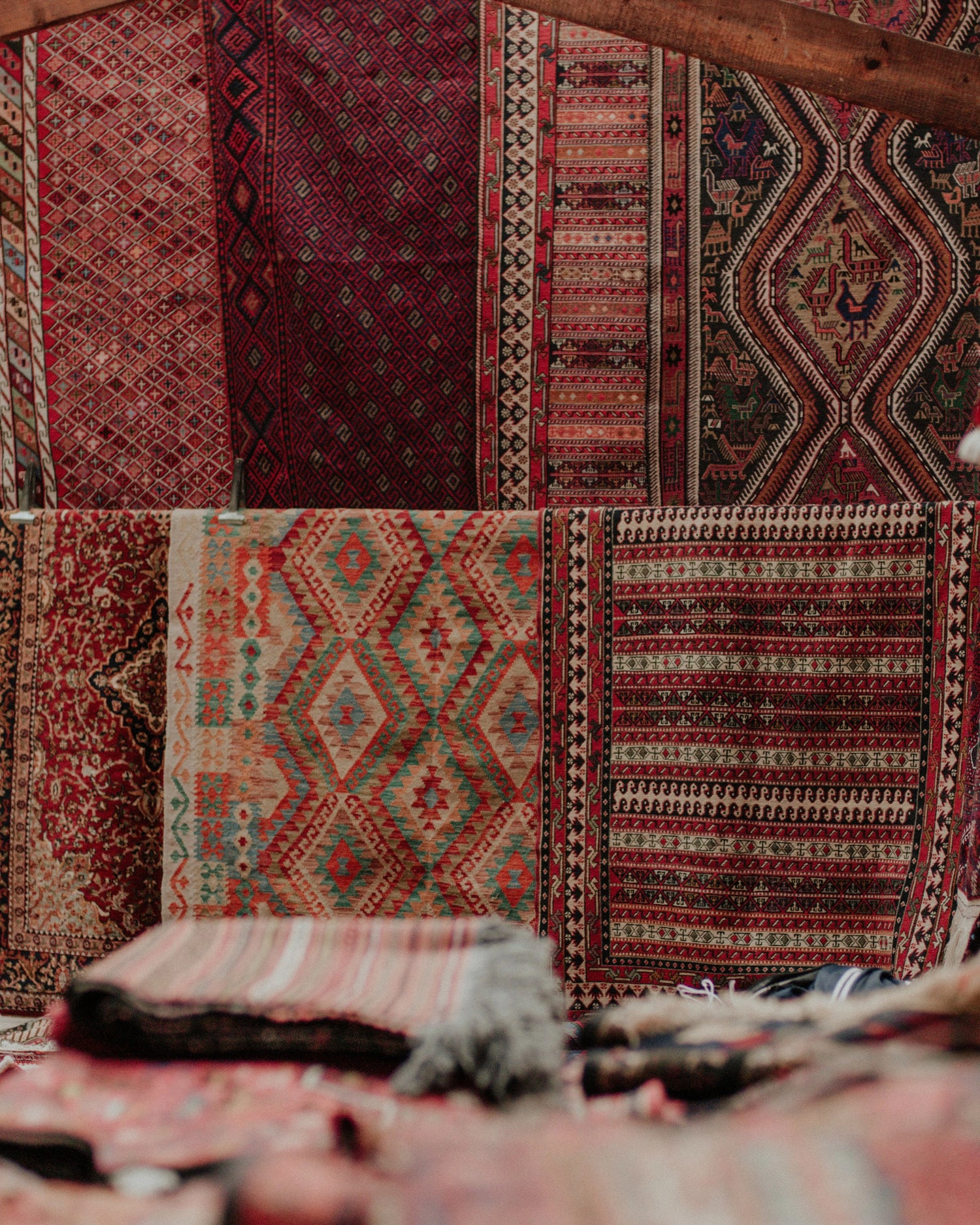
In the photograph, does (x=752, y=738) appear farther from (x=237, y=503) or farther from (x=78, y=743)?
(x=78, y=743)

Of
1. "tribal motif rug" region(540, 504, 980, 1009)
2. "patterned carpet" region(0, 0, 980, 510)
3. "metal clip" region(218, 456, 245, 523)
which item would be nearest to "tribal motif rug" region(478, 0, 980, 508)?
"patterned carpet" region(0, 0, 980, 510)

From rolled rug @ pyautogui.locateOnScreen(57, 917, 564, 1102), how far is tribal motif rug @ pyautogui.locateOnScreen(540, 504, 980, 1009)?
1.11 m

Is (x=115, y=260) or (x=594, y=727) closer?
(x=594, y=727)

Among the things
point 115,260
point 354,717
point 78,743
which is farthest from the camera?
point 115,260

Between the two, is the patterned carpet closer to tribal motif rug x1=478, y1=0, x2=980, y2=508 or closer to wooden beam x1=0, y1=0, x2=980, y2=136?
tribal motif rug x1=478, y1=0, x2=980, y2=508

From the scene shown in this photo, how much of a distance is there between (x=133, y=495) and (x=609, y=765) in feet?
5.66

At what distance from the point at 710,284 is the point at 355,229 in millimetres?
1050

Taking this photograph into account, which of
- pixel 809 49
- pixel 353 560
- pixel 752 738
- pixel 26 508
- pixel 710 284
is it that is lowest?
pixel 752 738

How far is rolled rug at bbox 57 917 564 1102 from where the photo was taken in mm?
893

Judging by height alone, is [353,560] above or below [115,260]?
below

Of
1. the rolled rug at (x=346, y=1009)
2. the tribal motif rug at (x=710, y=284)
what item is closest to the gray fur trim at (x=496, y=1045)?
the rolled rug at (x=346, y=1009)

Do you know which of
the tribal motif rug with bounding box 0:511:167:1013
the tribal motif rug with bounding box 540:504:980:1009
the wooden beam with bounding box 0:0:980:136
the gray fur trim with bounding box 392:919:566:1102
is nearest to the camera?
the gray fur trim with bounding box 392:919:566:1102

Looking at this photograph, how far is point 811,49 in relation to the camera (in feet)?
6.26

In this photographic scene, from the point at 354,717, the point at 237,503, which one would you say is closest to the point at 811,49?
the point at 237,503
